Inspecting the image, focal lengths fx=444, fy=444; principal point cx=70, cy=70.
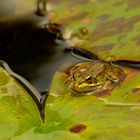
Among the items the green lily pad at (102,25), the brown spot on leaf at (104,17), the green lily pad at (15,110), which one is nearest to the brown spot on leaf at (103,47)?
the green lily pad at (102,25)

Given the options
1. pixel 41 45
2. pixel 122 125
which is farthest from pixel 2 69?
pixel 122 125

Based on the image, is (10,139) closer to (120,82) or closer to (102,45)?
(120,82)

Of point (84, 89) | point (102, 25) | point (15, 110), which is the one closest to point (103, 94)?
point (84, 89)

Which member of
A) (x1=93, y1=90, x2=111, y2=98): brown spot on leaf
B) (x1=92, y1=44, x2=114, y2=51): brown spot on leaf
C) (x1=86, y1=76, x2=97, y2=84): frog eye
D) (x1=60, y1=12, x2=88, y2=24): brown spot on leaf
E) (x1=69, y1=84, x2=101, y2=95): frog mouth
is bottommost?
(x1=93, y1=90, x2=111, y2=98): brown spot on leaf

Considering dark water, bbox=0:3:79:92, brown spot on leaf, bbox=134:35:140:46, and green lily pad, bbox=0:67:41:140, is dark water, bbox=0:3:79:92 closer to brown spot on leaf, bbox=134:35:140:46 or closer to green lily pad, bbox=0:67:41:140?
green lily pad, bbox=0:67:41:140

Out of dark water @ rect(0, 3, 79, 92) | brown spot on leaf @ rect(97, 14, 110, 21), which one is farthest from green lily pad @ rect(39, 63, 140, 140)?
brown spot on leaf @ rect(97, 14, 110, 21)

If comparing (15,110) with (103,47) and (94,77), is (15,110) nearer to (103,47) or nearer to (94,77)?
(94,77)
